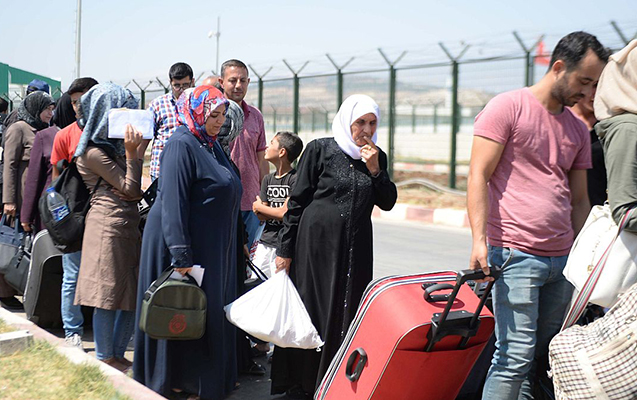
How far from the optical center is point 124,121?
4395 millimetres

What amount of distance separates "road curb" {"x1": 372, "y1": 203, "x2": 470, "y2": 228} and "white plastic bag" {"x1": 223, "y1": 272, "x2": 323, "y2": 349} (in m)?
8.95

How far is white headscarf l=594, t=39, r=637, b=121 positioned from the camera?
2.84 meters

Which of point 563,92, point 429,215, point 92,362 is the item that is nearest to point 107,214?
point 92,362

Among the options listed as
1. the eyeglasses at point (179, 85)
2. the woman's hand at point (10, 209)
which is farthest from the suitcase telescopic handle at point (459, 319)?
the woman's hand at point (10, 209)

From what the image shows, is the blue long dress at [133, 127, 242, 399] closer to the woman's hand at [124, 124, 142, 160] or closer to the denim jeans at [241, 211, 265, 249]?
the woman's hand at [124, 124, 142, 160]

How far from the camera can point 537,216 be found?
3.11m

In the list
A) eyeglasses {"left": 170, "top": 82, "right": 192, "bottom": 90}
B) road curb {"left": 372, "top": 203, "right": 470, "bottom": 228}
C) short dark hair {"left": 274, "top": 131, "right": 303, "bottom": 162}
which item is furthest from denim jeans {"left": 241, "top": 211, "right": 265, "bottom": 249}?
road curb {"left": 372, "top": 203, "right": 470, "bottom": 228}

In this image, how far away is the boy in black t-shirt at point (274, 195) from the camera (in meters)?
5.15

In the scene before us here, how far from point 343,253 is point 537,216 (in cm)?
120

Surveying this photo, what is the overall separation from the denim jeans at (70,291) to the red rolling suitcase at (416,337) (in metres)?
2.28

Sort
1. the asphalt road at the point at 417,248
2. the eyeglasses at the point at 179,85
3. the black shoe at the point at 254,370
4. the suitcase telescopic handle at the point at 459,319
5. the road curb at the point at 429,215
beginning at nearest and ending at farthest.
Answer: the suitcase telescopic handle at the point at 459,319 < the black shoe at the point at 254,370 < the eyeglasses at the point at 179,85 < the asphalt road at the point at 417,248 < the road curb at the point at 429,215

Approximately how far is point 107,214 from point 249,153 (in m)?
1.60

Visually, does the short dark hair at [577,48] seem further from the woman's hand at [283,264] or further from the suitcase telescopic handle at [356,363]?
the woman's hand at [283,264]

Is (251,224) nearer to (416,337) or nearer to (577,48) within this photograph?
(416,337)
